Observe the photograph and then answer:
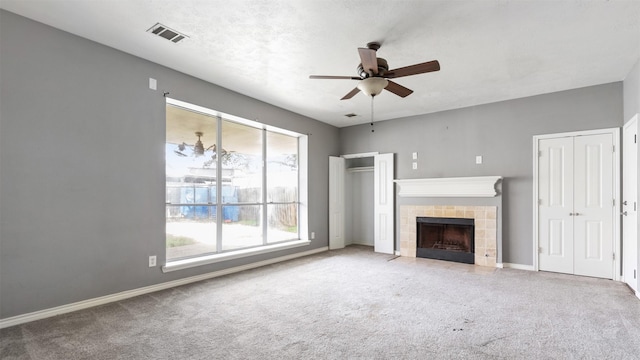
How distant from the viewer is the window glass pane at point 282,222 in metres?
5.70

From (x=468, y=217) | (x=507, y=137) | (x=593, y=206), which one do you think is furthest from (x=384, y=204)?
(x=593, y=206)

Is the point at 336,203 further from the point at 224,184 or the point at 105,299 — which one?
the point at 105,299

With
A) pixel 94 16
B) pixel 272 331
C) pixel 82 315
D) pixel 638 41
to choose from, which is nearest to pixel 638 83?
pixel 638 41

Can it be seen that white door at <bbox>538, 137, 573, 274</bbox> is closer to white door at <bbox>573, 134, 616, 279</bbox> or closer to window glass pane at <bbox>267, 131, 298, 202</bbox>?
white door at <bbox>573, 134, 616, 279</bbox>

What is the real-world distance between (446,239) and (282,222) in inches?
121

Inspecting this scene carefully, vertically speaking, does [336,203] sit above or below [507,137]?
below

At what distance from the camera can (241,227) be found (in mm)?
5141

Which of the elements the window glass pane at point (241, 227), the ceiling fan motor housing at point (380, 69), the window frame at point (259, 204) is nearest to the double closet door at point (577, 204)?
the ceiling fan motor housing at point (380, 69)

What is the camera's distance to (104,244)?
335 centimetres

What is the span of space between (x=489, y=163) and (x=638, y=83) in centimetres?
211

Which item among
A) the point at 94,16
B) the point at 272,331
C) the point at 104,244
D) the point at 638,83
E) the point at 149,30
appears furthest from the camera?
the point at 638,83

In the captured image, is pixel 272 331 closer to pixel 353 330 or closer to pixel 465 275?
pixel 353 330

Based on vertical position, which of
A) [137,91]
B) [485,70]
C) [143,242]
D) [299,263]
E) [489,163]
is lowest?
[299,263]

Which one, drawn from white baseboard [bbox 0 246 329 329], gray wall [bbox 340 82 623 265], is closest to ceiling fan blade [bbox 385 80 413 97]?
gray wall [bbox 340 82 623 265]
